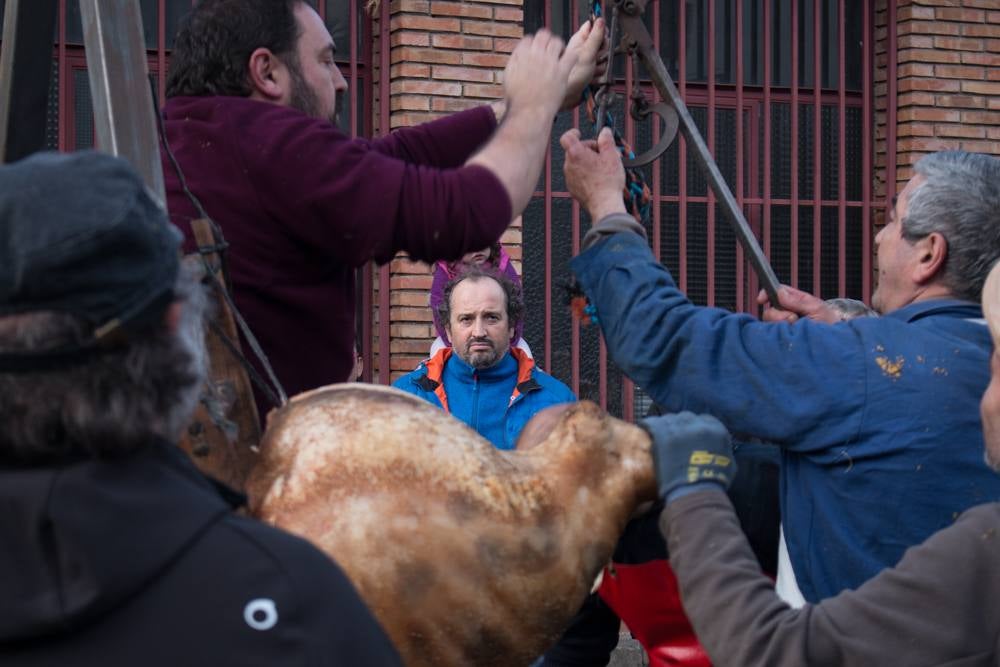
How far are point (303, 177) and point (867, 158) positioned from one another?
20.6 feet

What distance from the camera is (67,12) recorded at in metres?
6.57

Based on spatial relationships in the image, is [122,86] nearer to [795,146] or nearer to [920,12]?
[795,146]

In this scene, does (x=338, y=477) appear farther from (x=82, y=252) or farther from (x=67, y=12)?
(x=67, y=12)

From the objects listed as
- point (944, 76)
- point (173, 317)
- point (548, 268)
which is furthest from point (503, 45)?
point (173, 317)

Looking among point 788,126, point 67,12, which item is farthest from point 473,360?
point 788,126

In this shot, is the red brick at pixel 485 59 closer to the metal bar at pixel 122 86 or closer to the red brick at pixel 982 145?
the red brick at pixel 982 145

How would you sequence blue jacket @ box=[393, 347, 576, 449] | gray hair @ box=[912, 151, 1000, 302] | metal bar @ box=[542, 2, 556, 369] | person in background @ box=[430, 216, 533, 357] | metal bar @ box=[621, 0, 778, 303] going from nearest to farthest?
gray hair @ box=[912, 151, 1000, 302] < metal bar @ box=[621, 0, 778, 303] < blue jacket @ box=[393, 347, 576, 449] < person in background @ box=[430, 216, 533, 357] < metal bar @ box=[542, 2, 556, 369]

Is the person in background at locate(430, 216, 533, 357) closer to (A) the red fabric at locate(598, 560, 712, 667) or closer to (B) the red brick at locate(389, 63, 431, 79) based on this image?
(B) the red brick at locate(389, 63, 431, 79)

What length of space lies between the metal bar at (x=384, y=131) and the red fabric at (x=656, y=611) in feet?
12.2

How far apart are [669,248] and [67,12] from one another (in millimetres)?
3320

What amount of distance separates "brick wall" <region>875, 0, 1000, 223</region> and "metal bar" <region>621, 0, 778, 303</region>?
4.94 m

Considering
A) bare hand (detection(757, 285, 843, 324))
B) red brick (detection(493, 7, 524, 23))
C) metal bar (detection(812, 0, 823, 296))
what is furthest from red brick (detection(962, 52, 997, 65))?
bare hand (detection(757, 285, 843, 324))

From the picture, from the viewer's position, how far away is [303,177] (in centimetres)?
216

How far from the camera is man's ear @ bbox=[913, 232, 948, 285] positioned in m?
2.67
